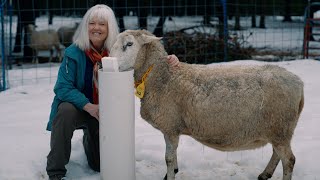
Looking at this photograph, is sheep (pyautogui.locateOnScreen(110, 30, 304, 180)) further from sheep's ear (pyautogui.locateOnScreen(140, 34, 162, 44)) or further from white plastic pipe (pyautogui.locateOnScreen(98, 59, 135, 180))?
white plastic pipe (pyautogui.locateOnScreen(98, 59, 135, 180))

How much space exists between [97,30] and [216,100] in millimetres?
1010

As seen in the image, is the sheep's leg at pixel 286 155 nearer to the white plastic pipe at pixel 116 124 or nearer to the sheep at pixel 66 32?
the white plastic pipe at pixel 116 124

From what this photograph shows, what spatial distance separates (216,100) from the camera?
3139 mm

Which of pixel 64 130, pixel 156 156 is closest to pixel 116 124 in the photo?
pixel 64 130

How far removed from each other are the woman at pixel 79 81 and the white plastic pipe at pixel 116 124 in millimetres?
276

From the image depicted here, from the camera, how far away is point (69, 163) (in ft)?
12.3

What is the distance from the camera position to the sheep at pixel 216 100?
310 cm

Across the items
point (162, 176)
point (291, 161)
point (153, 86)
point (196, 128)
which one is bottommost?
point (162, 176)

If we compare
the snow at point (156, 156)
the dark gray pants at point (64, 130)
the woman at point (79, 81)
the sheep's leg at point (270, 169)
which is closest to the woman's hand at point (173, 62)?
the woman at point (79, 81)

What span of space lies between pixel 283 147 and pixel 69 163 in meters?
1.73

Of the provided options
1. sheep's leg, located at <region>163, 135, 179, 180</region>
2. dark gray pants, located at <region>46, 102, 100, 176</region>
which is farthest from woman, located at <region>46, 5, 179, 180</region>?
sheep's leg, located at <region>163, 135, 179, 180</region>

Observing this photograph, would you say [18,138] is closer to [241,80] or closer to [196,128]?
[196,128]

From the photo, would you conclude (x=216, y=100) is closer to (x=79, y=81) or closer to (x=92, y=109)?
(x=92, y=109)

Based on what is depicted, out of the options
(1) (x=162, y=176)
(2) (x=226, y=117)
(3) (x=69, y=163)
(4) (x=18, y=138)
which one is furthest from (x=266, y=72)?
(4) (x=18, y=138)
